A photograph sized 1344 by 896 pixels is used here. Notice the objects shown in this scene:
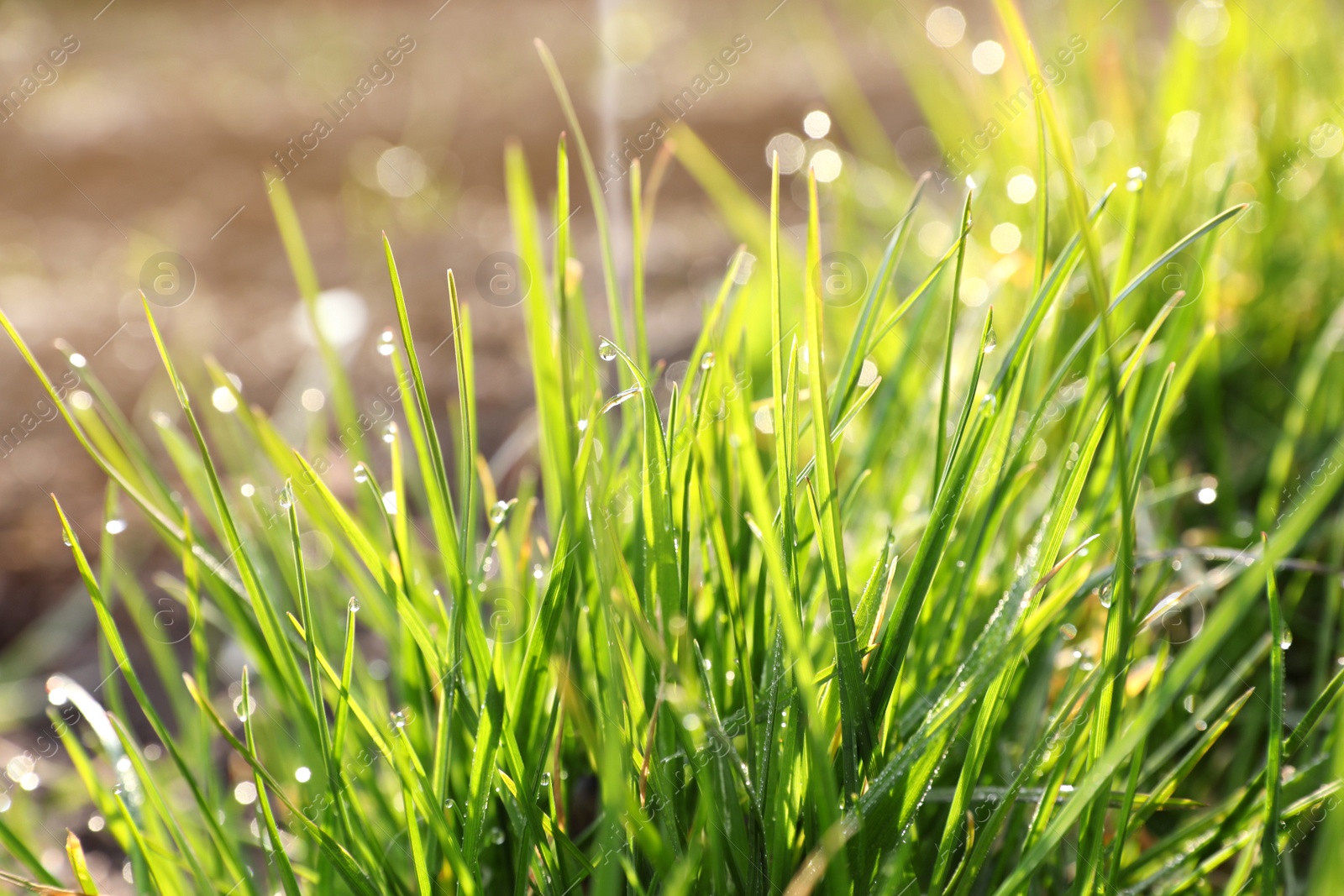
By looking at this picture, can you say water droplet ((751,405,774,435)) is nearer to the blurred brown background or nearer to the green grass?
the green grass

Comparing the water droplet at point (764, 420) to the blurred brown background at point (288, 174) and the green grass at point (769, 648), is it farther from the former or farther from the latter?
the blurred brown background at point (288, 174)

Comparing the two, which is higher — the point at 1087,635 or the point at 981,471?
the point at 981,471

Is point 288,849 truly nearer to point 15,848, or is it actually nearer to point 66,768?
point 15,848

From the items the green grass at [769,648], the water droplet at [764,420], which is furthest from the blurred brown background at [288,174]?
the green grass at [769,648]

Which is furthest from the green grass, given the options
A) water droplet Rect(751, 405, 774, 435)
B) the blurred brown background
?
the blurred brown background

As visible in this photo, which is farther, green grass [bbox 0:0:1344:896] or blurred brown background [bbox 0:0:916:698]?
blurred brown background [bbox 0:0:916:698]

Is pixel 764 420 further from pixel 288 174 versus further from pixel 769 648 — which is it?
pixel 288 174

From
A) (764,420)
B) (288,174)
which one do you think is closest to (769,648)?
A: (764,420)

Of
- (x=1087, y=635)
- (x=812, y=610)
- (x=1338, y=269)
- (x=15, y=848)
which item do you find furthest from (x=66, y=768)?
(x=1338, y=269)
